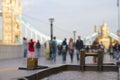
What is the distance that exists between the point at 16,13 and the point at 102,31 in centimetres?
4322

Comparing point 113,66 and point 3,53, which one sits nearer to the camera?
point 113,66

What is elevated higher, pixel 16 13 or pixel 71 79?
pixel 16 13

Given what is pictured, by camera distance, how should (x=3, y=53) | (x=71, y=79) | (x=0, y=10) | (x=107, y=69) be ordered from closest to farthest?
(x=71, y=79) < (x=107, y=69) < (x=3, y=53) < (x=0, y=10)

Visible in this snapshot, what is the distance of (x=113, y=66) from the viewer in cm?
2008

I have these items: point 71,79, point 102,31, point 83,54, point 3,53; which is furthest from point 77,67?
point 102,31

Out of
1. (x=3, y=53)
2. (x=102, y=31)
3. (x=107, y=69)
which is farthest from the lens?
(x=102, y=31)

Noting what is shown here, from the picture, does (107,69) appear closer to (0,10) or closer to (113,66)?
(113,66)

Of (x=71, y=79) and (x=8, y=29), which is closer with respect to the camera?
(x=71, y=79)

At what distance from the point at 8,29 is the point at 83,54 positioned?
81.9 meters

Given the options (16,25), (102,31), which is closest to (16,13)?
(16,25)

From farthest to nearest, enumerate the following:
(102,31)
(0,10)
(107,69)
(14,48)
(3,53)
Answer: (102,31) < (0,10) < (14,48) < (3,53) < (107,69)

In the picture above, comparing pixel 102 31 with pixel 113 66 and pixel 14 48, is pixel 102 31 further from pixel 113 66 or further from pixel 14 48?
pixel 113 66

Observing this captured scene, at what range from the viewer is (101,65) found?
19906 mm

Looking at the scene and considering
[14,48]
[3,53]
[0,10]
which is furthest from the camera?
[0,10]
